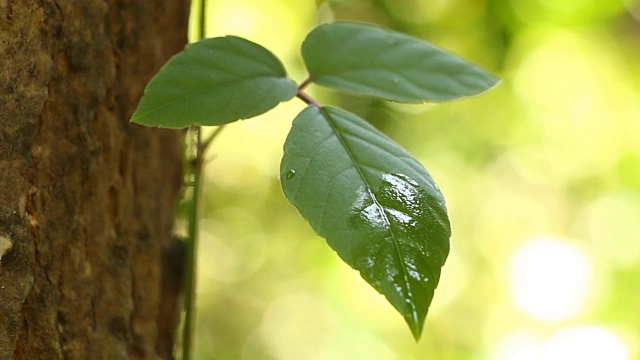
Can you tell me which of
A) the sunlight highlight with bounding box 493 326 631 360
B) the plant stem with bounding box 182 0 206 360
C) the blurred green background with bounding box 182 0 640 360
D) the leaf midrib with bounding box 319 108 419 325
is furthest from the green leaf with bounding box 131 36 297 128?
the sunlight highlight with bounding box 493 326 631 360

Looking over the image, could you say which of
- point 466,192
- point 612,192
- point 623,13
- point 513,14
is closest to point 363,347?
point 466,192

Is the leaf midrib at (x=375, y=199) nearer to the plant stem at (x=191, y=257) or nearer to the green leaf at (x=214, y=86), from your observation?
the green leaf at (x=214, y=86)

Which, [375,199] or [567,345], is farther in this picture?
[567,345]

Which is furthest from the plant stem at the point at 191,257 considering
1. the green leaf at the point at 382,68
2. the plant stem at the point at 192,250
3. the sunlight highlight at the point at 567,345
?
the sunlight highlight at the point at 567,345

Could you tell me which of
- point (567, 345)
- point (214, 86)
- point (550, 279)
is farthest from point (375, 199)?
point (550, 279)

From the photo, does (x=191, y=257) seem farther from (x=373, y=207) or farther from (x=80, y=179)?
(x=373, y=207)

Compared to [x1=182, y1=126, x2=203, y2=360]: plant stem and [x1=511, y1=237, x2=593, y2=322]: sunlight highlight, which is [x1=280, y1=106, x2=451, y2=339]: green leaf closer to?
[x1=182, y1=126, x2=203, y2=360]: plant stem
